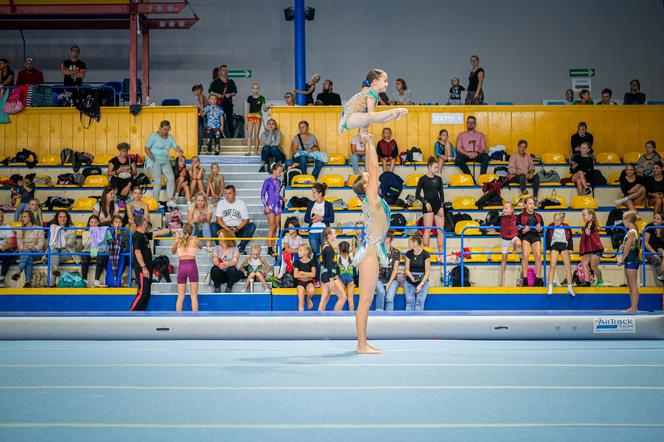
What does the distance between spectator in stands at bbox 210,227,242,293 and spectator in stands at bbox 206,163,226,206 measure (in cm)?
203

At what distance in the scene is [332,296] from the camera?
1205 cm

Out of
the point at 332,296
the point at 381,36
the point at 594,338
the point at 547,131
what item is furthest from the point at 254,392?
the point at 381,36

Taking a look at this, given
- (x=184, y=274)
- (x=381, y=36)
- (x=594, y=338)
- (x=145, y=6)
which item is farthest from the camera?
(x=381, y=36)

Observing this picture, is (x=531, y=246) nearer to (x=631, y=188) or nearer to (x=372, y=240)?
(x=631, y=188)

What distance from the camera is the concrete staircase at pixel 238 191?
12.4 metres

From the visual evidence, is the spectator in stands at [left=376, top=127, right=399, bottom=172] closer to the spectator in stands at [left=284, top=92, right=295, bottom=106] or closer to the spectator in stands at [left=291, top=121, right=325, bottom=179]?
the spectator in stands at [left=291, top=121, right=325, bottom=179]

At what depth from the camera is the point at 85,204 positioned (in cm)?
1437

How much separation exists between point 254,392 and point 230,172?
11180 millimetres

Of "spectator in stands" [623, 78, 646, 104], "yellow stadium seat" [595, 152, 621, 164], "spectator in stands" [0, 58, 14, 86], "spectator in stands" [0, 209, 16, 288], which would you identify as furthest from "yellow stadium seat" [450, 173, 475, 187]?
"spectator in stands" [0, 58, 14, 86]

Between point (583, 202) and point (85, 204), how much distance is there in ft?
31.0


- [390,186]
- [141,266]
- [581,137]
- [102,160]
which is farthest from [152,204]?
[581,137]

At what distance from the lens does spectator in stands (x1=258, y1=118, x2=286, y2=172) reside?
607 inches

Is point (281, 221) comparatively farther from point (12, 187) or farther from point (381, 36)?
point (381, 36)

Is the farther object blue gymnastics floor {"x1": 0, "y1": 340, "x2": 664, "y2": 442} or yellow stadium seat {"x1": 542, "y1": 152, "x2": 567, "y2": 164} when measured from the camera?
yellow stadium seat {"x1": 542, "y1": 152, "x2": 567, "y2": 164}
